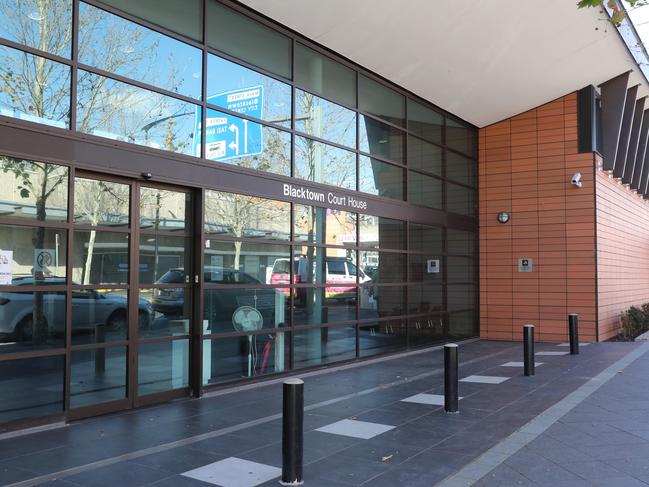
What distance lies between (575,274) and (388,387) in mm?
7546

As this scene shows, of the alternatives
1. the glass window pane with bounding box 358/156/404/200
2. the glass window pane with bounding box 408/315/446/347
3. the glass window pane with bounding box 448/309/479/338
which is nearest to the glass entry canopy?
the glass window pane with bounding box 358/156/404/200

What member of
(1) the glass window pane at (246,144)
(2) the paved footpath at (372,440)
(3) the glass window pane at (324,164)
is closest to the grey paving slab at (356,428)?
(2) the paved footpath at (372,440)

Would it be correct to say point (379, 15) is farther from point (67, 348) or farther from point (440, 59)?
point (67, 348)

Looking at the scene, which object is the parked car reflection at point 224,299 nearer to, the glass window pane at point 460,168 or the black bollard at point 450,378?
the black bollard at point 450,378

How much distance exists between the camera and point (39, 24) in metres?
6.18

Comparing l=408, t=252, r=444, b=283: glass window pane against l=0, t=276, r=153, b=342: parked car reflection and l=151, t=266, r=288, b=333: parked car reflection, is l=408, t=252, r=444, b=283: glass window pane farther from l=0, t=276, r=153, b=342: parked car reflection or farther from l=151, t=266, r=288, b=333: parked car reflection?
l=0, t=276, r=153, b=342: parked car reflection

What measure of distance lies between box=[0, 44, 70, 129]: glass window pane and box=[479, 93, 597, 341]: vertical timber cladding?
11265 millimetres

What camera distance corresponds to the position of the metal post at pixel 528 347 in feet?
29.4

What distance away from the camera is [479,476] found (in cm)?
465

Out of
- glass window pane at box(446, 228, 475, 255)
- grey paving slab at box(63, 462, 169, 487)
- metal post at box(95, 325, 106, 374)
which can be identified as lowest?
grey paving slab at box(63, 462, 169, 487)

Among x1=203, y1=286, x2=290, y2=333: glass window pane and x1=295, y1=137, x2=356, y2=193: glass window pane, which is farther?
x1=295, y1=137, x2=356, y2=193: glass window pane

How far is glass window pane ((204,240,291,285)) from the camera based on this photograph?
7918 millimetres

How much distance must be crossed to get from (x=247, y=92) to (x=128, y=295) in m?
3.47

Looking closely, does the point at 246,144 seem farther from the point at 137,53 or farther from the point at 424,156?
the point at 424,156
